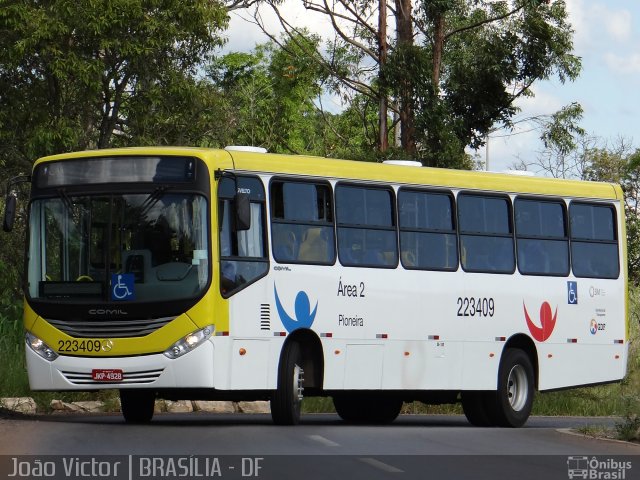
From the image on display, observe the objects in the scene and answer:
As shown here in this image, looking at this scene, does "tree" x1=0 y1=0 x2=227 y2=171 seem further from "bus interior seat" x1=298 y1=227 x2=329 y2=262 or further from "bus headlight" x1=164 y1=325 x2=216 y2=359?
"bus headlight" x1=164 y1=325 x2=216 y2=359

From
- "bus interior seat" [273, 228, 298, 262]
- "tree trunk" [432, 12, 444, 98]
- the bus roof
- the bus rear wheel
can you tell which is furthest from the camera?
"tree trunk" [432, 12, 444, 98]

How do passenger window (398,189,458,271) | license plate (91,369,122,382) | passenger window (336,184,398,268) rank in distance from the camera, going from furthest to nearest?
passenger window (398,189,458,271) < passenger window (336,184,398,268) < license plate (91,369,122,382)

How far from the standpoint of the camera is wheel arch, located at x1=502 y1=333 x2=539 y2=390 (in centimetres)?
2227

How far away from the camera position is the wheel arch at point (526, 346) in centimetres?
2227

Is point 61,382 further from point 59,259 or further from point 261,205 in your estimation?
point 261,205

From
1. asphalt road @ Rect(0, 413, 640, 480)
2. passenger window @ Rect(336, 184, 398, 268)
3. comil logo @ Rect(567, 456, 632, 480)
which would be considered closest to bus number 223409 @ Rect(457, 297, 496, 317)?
passenger window @ Rect(336, 184, 398, 268)

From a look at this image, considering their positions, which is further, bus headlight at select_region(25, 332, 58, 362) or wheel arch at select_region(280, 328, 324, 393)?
wheel arch at select_region(280, 328, 324, 393)

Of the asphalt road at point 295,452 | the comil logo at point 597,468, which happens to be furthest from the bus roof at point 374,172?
the comil logo at point 597,468

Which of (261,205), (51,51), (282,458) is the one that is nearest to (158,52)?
(51,51)

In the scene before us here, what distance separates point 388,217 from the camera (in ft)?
67.0

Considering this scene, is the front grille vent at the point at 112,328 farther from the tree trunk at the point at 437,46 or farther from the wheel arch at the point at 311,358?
the tree trunk at the point at 437,46

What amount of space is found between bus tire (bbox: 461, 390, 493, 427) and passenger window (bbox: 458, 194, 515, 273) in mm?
1691

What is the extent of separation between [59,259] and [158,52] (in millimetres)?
13543

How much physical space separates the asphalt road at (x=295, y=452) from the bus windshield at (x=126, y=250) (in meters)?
1.53
